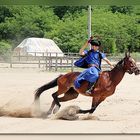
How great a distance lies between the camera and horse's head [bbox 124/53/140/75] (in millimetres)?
12359

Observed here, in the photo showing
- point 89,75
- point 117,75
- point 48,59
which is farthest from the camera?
point 48,59

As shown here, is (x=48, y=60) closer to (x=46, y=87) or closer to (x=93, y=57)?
(x=46, y=87)

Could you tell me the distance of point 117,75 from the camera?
12492mm

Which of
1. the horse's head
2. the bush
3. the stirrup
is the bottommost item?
the stirrup

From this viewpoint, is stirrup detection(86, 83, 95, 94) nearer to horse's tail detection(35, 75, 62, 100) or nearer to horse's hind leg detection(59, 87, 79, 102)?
horse's hind leg detection(59, 87, 79, 102)

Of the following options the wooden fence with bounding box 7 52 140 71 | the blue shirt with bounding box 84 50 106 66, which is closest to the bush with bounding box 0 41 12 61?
the wooden fence with bounding box 7 52 140 71

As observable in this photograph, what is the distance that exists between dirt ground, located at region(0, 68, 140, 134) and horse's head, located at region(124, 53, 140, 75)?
101 millimetres

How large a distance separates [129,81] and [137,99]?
332 millimetres

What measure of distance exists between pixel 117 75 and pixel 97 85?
0.91 ft

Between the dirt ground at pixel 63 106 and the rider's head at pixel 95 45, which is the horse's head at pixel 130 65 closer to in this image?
the dirt ground at pixel 63 106

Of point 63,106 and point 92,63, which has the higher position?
point 92,63

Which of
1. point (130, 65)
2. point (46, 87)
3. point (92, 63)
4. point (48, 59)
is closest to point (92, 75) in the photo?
point (92, 63)

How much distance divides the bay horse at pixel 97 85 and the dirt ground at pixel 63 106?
0.07m

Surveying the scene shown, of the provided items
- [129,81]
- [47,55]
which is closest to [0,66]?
[47,55]
